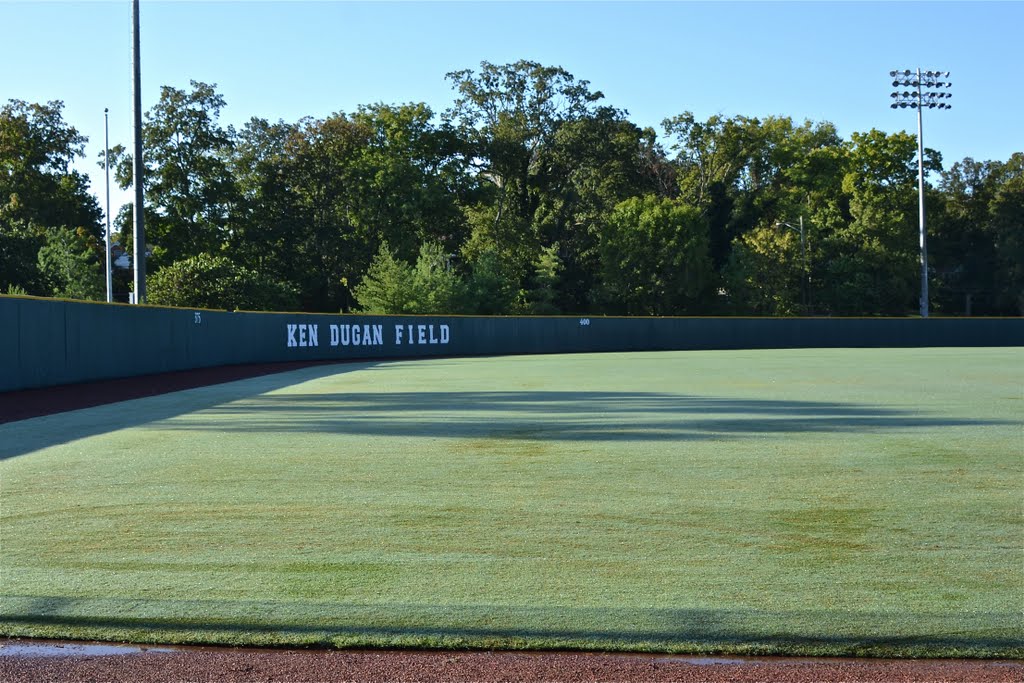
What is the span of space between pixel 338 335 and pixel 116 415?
73.6 feet

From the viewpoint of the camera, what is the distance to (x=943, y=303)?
2980 inches

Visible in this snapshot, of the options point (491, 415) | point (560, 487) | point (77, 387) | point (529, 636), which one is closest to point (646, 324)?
point (77, 387)

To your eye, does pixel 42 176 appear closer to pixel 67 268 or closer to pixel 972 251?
pixel 67 268

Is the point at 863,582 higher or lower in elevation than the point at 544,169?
lower

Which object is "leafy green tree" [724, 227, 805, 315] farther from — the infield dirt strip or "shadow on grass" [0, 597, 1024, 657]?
the infield dirt strip

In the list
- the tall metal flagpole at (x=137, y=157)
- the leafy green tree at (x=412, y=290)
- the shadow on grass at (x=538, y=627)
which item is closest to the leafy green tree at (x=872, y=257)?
the leafy green tree at (x=412, y=290)

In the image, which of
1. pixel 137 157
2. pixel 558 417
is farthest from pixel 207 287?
pixel 558 417

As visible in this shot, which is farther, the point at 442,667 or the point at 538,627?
the point at 538,627

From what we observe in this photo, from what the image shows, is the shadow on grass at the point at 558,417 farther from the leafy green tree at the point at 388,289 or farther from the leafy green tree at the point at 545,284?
the leafy green tree at the point at 545,284

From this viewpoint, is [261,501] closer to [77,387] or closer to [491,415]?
[491,415]

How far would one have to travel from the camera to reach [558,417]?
13.0 meters

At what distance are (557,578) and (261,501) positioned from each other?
9.31ft

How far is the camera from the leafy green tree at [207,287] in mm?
48906

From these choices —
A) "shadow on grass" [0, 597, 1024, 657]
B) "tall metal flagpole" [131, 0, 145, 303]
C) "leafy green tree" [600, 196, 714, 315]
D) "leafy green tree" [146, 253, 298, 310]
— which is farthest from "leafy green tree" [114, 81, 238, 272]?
"shadow on grass" [0, 597, 1024, 657]
